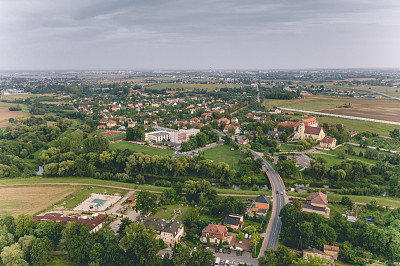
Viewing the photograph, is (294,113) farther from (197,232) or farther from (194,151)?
(197,232)

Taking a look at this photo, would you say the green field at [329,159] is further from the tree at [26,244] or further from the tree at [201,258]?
the tree at [26,244]

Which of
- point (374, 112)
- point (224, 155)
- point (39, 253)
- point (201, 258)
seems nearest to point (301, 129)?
point (374, 112)

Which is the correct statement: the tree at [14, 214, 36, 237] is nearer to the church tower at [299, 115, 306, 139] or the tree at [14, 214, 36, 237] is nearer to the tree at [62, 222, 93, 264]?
the tree at [62, 222, 93, 264]

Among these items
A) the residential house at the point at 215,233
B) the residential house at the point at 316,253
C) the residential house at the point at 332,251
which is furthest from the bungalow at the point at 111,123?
the residential house at the point at 332,251

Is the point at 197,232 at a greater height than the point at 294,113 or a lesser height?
lesser

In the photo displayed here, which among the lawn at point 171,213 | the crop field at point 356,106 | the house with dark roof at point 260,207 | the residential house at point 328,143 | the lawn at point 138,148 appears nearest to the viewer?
the lawn at point 171,213

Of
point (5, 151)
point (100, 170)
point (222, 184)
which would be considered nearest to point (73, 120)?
point (5, 151)
